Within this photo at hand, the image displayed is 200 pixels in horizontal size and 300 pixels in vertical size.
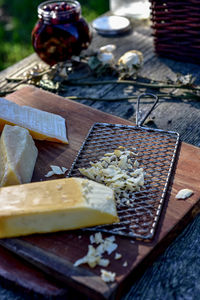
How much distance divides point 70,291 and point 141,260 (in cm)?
17

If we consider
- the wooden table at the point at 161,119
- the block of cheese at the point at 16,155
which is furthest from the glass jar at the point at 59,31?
the block of cheese at the point at 16,155

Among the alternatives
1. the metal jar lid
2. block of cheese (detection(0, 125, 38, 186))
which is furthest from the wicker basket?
block of cheese (detection(0, 125, 38, 186))

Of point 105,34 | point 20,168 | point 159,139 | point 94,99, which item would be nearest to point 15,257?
point 20,168

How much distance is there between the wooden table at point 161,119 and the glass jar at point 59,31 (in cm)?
18

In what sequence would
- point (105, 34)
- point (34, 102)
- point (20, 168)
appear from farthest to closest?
point (105, 34), point (34, 102), point (20, 168)

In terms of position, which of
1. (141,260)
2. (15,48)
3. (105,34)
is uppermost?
(141,260)

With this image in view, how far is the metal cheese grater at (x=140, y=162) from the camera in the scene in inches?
39.8

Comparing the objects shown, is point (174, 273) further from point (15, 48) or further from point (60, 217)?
point (15, 48)

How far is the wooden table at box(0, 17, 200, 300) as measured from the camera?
0.94 metres

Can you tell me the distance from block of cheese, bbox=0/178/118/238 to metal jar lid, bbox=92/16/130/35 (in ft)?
4.58

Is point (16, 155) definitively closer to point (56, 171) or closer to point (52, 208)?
point (56, 171)

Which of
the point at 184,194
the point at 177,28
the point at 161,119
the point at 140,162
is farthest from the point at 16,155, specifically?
the point at 177,28

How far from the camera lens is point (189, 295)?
0.92 meters

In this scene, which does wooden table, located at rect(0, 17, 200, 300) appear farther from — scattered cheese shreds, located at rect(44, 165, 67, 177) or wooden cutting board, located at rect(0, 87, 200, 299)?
scattered cheese shreds, located at rect(44, 165, 67, 177)
